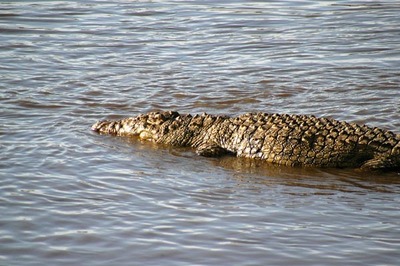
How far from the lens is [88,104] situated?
38.2ft

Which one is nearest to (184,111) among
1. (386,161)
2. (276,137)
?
(276,137)

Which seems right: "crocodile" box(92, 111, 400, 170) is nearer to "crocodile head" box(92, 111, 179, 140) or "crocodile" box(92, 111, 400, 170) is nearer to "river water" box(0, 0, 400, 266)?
"crocodile head" box(92, 111, 179, 140)

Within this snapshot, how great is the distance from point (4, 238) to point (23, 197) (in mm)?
1082

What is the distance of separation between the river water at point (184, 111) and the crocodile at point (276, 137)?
160 mm

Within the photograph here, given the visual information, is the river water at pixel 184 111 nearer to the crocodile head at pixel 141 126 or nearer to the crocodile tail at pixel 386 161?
the crocodile tail at pixel 386 161

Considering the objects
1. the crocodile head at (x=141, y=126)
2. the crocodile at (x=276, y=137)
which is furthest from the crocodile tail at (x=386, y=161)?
the crocodile head at (x=141, y=126)

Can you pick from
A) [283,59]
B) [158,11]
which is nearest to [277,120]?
[283,59]

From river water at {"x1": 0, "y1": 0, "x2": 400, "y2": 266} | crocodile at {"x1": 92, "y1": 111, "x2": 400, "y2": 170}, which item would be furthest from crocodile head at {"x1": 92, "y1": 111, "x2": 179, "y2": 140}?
river water at {"x1": 0, "y1": 0, "x2": 400, "y2": 266}

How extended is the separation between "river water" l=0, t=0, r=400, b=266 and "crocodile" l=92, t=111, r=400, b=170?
16cm

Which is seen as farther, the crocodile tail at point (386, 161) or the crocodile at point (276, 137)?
the crocodile at point (276, 137)

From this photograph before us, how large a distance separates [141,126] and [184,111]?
1206mm

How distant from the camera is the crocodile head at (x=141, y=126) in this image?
1020 centimetres

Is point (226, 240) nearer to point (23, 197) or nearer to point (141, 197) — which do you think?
point (141, 197)

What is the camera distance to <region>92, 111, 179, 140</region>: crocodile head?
33.5 ft
